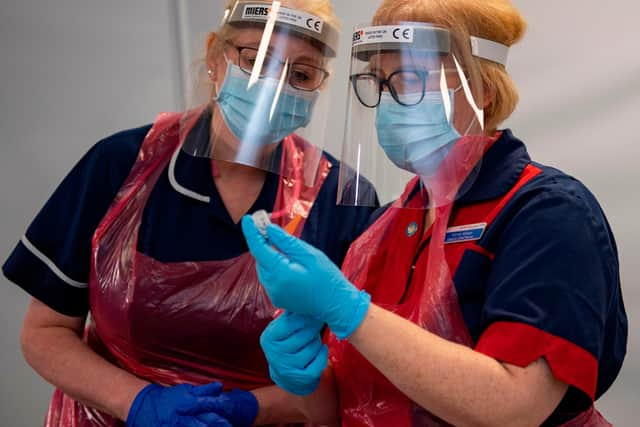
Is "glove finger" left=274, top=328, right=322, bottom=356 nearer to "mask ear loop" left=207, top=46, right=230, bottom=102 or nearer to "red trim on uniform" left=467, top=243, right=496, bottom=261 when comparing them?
"red trim on uniform" left=467, top=243, right=496, bottom=261

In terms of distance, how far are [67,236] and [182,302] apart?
11.1 inches

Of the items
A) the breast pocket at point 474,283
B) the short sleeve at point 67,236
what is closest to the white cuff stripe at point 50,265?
the short sleeve at point 67,236

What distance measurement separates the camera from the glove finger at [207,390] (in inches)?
48.7

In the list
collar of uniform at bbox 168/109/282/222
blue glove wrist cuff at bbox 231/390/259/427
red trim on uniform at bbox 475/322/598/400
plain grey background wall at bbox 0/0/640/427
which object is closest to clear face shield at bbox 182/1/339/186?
collar of uniform at bbox 168/109/282/222

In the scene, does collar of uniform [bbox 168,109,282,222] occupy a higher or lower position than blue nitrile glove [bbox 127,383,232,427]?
higher

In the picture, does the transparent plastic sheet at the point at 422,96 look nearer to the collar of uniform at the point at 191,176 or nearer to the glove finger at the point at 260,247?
the glove finger at the point at 260,247

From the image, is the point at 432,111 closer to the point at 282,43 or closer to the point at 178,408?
the point at 282,43

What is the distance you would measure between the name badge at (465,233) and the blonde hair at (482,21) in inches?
8.2

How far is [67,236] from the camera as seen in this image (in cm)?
137

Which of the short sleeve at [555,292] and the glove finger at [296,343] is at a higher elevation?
the short sleeve at [555,292]

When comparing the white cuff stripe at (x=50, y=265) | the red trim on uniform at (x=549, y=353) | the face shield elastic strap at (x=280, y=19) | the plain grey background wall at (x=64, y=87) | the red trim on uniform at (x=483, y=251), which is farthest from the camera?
the plain grey background wall at (x=64, y=87)

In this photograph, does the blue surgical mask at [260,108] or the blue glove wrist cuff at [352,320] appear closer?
the blue glove wrist cuff at [352,320]

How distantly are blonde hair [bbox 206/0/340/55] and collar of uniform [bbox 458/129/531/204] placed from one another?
383mm

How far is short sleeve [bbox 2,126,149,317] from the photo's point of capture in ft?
4.48
